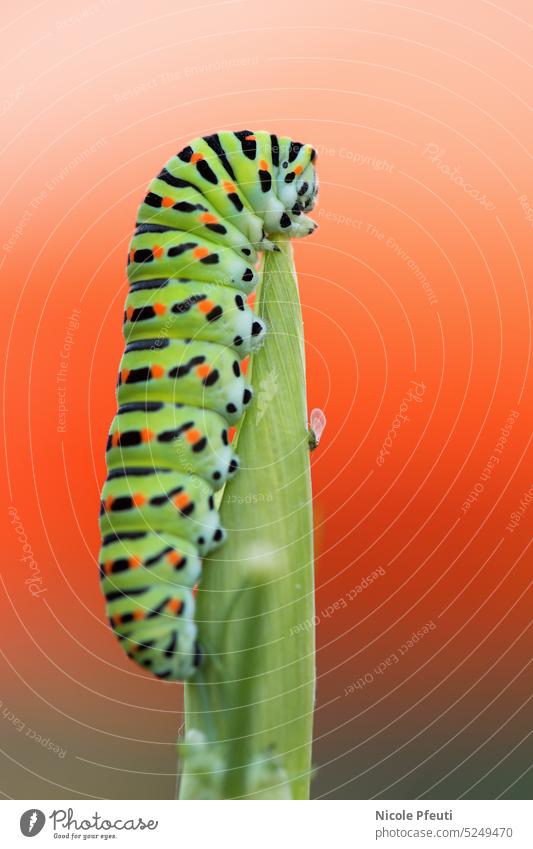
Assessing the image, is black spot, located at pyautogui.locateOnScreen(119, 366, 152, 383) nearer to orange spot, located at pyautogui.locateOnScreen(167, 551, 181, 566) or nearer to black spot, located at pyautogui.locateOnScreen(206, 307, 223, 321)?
black spot, located at pyautogui.locateOnScreen(206, 307, 223, 321)

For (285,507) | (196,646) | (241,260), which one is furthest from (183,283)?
(196,646)

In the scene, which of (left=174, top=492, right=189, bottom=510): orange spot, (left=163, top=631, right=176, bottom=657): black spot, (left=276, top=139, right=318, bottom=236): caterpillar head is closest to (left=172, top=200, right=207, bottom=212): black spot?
(left=276, top=139, right=318, bottom=236): caterpillar head

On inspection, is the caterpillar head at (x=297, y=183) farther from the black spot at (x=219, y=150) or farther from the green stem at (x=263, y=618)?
the green stem at (x=263, y=618)

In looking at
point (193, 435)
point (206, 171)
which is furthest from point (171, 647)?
point (206, 171)
